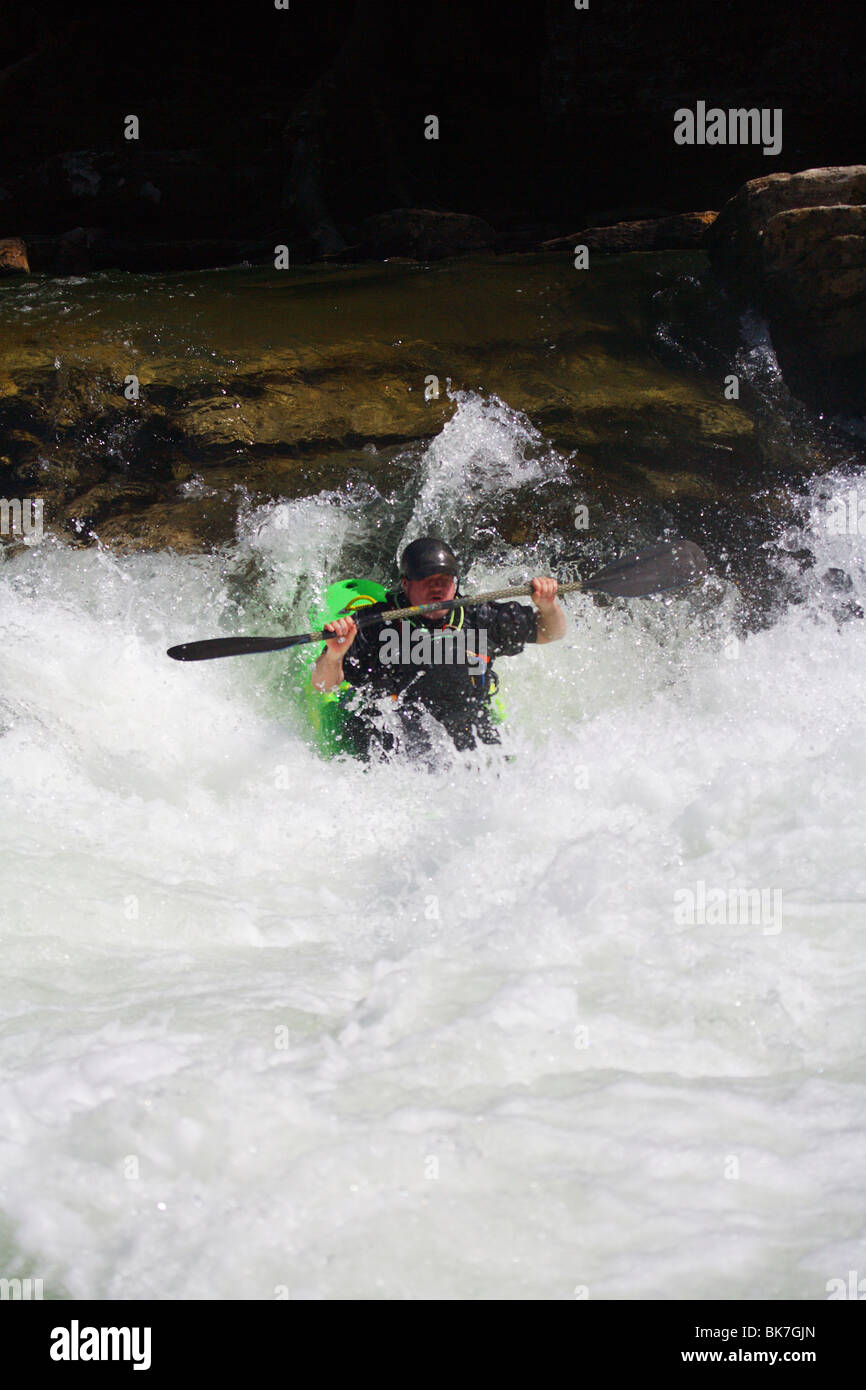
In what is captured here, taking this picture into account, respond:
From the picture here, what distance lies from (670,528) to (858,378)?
51.1 inches

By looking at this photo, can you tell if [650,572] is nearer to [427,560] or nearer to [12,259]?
[427,560]

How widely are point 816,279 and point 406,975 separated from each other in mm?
4241

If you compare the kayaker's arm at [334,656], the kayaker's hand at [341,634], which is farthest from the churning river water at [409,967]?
the kayaker's hand at [341,634]

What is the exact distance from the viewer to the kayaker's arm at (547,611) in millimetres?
3705

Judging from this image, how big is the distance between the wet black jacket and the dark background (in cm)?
511

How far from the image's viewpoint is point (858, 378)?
16.6 feet

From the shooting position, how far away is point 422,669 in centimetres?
364

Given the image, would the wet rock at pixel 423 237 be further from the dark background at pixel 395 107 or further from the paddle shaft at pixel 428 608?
the paddle shaft at pixel 428 608

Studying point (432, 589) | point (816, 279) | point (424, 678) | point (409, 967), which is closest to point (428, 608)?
point (432, 589)

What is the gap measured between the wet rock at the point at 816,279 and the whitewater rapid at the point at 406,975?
5.09 feet

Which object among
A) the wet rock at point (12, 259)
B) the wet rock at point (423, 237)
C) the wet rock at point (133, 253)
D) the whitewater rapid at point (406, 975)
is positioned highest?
the wet rock at point (133, 253)

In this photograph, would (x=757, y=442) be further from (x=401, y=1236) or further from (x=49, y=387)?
(x=401, y=1236)

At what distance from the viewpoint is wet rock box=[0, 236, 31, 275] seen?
6.63 metres
